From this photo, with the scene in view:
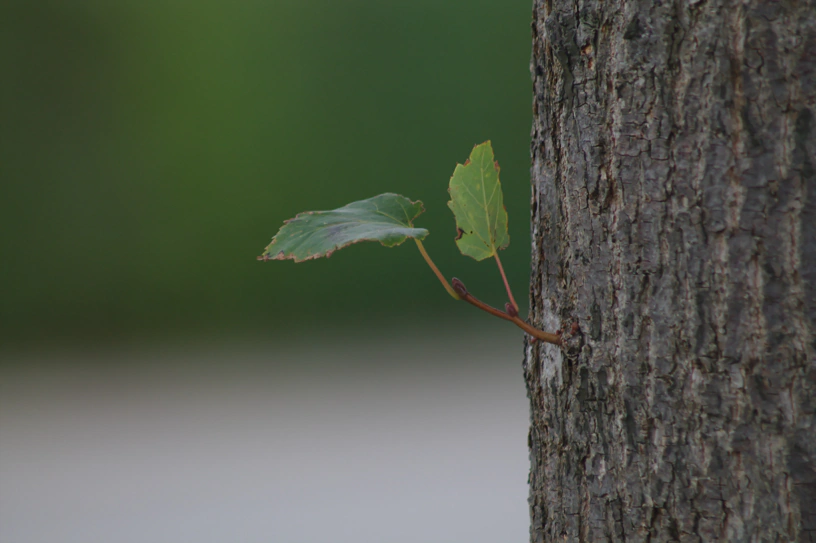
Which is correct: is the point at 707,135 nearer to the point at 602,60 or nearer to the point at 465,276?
the point at 602,60

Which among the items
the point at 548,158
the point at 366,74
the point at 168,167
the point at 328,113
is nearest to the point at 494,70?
the point at 366,74

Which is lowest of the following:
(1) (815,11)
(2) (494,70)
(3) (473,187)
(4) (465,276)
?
(4) (465,276)

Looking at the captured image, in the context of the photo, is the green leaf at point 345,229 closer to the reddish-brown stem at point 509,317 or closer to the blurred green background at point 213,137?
the reddish-brown stem at point 509,317

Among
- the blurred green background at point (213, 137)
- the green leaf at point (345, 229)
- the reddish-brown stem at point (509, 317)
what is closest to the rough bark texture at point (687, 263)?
the reddish-brown stem at point (509, 317)

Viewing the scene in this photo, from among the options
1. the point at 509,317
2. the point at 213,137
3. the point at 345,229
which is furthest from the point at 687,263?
the point at 213,137

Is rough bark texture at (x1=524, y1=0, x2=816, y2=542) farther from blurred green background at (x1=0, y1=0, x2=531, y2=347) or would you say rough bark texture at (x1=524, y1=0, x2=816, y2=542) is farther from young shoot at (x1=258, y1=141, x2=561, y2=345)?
blurred green background at (x1=0, y1=0, x2=531, y2=347)

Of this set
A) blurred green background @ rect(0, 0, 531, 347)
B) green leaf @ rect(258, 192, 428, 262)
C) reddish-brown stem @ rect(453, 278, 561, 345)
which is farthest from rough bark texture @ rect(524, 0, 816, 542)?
blurred green background @ rect(0, 0, 531, 347)
